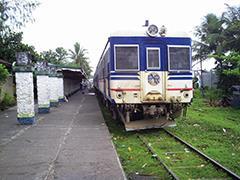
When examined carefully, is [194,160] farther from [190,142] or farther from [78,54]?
[78,54]

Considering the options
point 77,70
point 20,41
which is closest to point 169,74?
point 77,70

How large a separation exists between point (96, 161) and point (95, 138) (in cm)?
306

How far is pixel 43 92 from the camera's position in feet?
60.8

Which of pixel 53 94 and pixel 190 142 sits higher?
pixel 53 94

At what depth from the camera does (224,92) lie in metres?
24.6

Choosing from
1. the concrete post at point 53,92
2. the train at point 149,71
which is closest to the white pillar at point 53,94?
the concrete post at point 53,92

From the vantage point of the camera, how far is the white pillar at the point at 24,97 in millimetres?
14148

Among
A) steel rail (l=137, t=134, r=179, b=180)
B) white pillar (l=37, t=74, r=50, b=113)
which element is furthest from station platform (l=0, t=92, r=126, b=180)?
white pillar (l=37, t=74, r=50, b=113)

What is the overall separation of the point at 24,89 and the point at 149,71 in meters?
5.38

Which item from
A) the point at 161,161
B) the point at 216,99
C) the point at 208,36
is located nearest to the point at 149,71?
the point at 161,161

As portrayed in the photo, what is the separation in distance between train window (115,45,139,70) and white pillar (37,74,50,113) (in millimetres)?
7752

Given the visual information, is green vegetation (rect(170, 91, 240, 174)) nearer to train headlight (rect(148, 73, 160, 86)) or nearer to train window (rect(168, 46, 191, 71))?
train headlight (rect(148, 73, 160, 86))

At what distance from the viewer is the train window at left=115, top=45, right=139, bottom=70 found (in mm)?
11453

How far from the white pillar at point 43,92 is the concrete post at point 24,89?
3.90m
